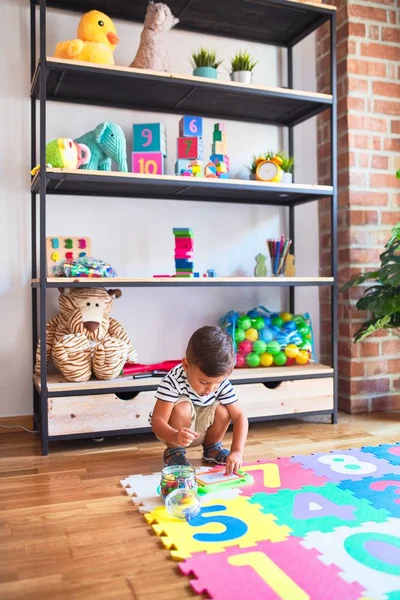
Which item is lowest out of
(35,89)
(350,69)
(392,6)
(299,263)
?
(299,263)

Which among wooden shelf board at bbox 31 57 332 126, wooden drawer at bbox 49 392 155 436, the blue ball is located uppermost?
wooden shelf board at bbox 31 57 332 126

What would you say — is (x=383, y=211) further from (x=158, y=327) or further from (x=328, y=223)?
(x=158, y=327)

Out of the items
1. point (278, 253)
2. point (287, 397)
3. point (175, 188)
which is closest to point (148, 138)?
point (175, 188)

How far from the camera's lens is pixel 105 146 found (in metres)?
2.28

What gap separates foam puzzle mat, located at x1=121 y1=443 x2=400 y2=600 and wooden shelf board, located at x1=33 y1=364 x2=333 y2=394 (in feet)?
1.44

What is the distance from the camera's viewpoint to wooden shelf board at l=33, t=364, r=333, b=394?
211cm

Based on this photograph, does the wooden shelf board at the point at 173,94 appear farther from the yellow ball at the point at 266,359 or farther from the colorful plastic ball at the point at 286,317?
the yellow ball at the point at 266,359

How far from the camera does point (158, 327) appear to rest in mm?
2666

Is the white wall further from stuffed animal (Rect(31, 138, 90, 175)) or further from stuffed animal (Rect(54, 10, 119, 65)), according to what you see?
stuffed animal (Rect(31, 138, 90, 175))

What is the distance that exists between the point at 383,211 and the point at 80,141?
4.66 ft

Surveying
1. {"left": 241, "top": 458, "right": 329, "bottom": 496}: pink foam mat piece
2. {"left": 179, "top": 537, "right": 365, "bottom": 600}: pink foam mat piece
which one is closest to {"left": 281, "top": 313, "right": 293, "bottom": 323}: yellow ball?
{"left": 241, "top": 458, "right": 329, "bottom": 496}: pink foam mat piece

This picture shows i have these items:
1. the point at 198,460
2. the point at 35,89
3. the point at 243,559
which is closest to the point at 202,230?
the point at 35,89

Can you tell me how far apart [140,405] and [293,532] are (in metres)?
0.95

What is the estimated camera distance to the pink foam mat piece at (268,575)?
1105 millimetres
